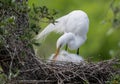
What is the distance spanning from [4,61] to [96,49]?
31.3 ft

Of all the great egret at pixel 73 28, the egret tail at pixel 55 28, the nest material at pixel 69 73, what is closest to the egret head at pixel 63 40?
the great egret at pixel 73 28

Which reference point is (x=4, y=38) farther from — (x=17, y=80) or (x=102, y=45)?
(x=102, y=45)

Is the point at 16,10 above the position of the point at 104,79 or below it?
above

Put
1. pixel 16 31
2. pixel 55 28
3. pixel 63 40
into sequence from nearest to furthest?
pixel 16 31, pixel 63 40, pixel 55 28

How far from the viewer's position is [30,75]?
5.62 meters

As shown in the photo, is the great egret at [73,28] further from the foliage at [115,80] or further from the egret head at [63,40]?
the foliage at [115,80]

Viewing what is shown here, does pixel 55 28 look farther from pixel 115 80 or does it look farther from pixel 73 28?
pixel 115 80

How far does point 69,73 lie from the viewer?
5887mm

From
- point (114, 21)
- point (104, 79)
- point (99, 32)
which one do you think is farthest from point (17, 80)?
point (99, 32)

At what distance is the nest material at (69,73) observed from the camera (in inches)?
220

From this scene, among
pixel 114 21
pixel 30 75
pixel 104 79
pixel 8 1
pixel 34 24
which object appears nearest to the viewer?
pixel 8 1

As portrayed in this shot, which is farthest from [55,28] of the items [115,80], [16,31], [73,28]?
[16,31]

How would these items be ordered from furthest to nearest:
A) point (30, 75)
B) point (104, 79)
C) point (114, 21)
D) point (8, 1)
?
point (114, 21) < point (104, 79) < point (30, 75) < point (8, 1)

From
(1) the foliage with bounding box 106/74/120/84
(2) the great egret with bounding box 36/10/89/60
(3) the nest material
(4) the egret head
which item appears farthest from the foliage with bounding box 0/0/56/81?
(2) the great egret with bounding box 36/10/89/60
